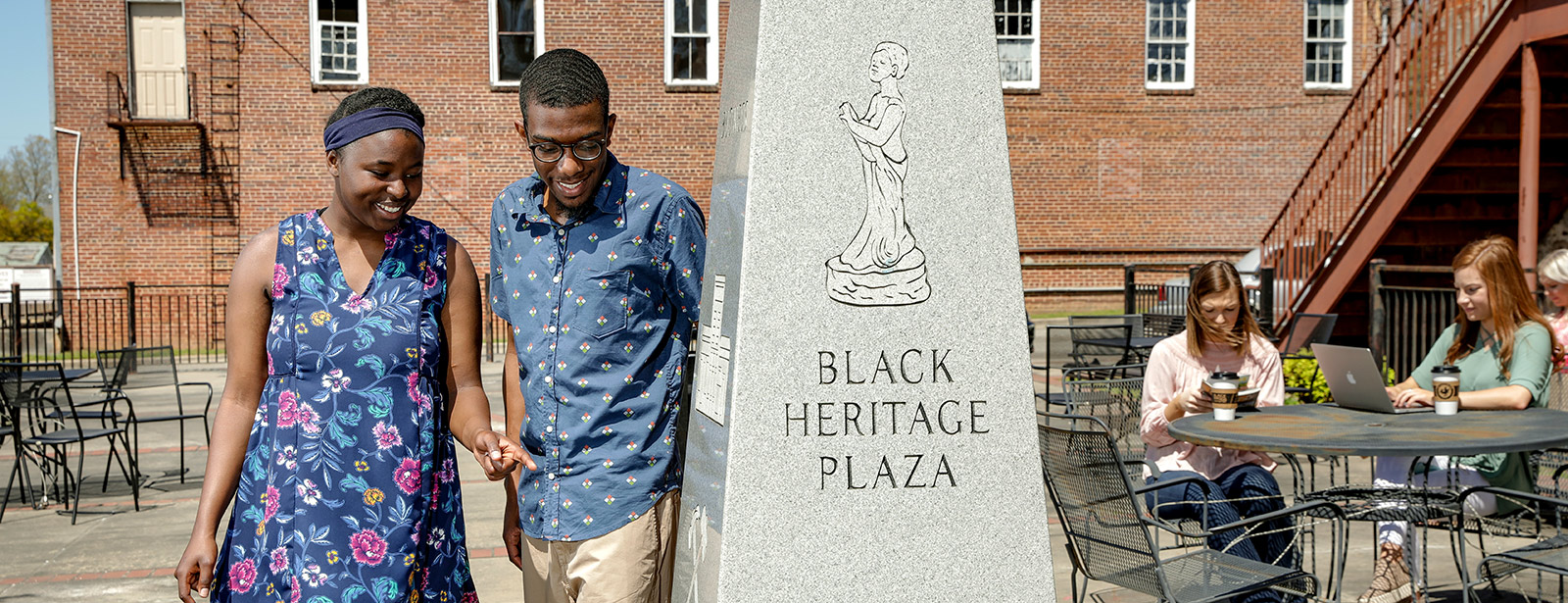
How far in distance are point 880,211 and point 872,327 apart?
234 mm

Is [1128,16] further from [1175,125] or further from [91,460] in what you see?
[91,460]

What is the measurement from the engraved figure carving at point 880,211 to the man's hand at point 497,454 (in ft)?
2.32

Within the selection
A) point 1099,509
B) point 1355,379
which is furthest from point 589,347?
point 1355,379

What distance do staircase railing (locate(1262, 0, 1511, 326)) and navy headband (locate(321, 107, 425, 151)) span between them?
9.63 metres

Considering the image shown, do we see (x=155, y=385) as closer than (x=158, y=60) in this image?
Yes

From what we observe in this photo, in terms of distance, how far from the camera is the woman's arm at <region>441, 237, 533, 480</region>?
8.74 ft

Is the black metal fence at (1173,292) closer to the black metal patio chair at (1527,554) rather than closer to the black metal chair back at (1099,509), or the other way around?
the black metal patio chair at (1527,554)

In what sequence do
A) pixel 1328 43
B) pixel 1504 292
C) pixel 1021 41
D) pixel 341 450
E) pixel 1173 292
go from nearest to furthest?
pixel 341 450, pixel 1504 292, pixel 1173 292, pixel 1021 41, pixel 1328 43

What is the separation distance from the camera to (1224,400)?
4562 millimetres

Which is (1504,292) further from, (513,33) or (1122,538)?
(513,33)

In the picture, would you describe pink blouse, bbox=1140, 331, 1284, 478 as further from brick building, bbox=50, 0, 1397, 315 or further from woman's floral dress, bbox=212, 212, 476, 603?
brick building, bbox=50, 0, 1397, 315

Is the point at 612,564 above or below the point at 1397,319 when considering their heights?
below

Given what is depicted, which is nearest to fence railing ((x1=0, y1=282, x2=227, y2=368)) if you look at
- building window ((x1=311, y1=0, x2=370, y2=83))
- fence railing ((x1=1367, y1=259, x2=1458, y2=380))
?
building window ((x1=311, y1=0, x2=370, y2=83))

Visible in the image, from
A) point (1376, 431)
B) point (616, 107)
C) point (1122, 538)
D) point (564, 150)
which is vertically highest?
point (616, 107)
